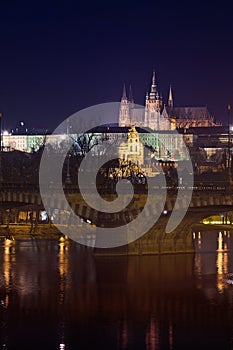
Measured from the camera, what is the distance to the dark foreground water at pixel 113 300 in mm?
39031

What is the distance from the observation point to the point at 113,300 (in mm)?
47219

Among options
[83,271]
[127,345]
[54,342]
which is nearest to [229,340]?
[127,345]

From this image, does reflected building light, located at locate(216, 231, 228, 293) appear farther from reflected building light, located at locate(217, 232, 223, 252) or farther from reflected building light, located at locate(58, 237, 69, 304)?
reflected building light, located at locate(58, 237, 69, 304)

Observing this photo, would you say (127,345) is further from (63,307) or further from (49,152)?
(49,152)

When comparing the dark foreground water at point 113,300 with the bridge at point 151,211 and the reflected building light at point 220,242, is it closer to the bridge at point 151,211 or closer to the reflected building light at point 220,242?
the bridge at point 151,211

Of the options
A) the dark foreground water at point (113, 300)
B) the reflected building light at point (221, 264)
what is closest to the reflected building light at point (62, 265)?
the dark foreground water at point (113, 300)

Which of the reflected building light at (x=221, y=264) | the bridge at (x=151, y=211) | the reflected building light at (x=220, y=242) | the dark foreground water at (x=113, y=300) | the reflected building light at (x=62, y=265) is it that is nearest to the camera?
the dark foreground water at (x=113, y=300)

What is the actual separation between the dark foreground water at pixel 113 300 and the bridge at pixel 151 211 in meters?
1.31

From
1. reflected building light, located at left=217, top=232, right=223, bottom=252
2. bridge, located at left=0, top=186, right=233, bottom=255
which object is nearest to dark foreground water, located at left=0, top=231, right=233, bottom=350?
bridge, located at left=0, top=186, right=233, bottom=255

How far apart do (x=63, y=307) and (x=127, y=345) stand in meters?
7.20

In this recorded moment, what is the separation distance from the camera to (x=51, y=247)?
216ft

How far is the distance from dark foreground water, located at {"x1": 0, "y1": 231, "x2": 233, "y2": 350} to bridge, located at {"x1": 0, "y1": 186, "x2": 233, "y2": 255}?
131cm

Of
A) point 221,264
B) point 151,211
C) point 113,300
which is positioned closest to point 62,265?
point 151,211

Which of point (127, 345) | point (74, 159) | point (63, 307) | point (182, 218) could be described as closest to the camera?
point (127, 345)
